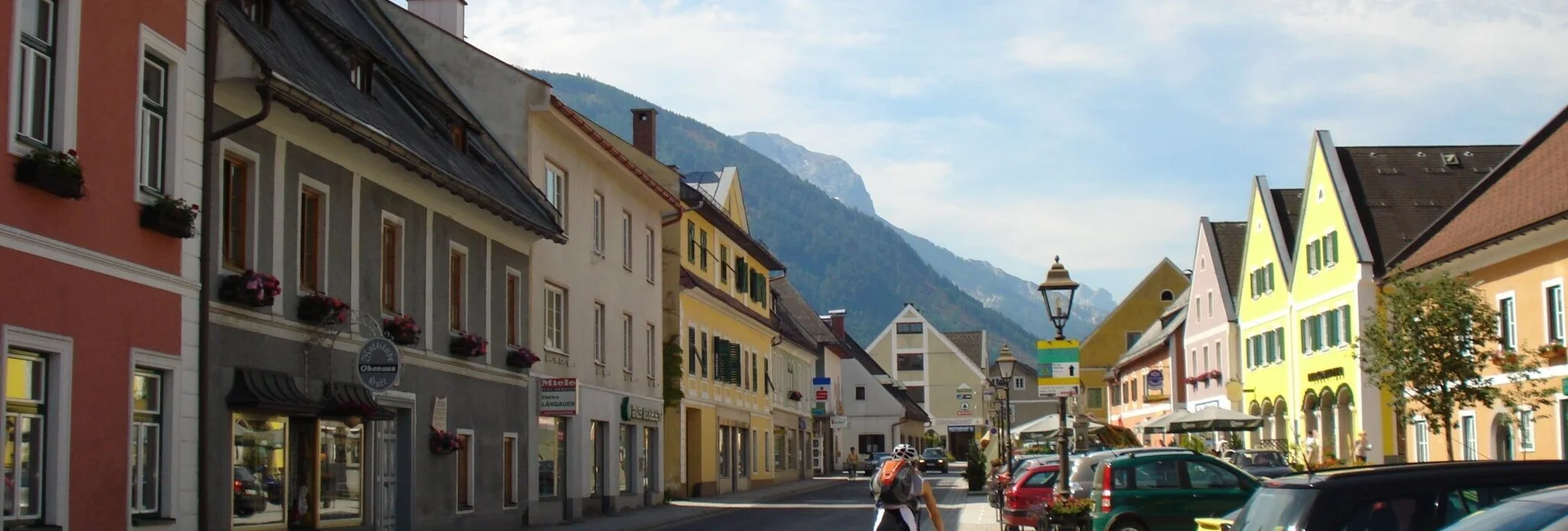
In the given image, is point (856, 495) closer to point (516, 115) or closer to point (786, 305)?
point (516, 115)

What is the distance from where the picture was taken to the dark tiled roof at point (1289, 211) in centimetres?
5228

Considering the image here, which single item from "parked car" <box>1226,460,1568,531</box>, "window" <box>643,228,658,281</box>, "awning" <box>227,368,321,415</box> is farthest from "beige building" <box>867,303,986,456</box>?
"parked car" <box>1226,460,1568,531</box>

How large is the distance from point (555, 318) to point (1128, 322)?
5887 centimetres

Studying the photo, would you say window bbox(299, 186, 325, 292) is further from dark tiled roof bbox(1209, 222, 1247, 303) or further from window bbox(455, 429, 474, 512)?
dark tiled roof bbox(1209, 222, 1247, 303)

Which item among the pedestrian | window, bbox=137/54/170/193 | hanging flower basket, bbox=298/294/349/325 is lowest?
the pedestrian

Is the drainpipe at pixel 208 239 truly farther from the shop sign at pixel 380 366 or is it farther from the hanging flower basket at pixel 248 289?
the shop sign at pixel 380 366

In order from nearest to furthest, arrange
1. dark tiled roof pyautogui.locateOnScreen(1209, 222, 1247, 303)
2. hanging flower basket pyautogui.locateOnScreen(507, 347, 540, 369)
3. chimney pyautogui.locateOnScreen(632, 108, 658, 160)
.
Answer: hanging flower basket pyautogui.locateOnScreen(507, 347, 540, 369)
chimney pyautogui.locateOnScreen(632, 108, 658, 160)
dark tiled roof pyautogui.locateOnScreen(1209, 222, 1247, 303)

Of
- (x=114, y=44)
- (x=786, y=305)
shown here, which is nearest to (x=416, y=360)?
(x=114, y=44)

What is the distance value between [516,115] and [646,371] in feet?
37.1

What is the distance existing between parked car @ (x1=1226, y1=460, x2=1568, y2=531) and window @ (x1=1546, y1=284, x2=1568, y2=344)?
22319 millimetres

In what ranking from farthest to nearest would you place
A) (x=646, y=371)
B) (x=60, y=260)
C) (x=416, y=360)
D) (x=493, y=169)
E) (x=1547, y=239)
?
(x=646, y=371)
(x=1547, y=239)
(x=493, y=169)
(x=416, y=360)
(x=60, y=260)

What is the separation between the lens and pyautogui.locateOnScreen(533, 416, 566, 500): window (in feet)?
102

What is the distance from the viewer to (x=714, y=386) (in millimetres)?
48438

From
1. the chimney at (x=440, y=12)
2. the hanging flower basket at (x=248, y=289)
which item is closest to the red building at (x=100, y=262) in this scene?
the hanging flower basket at (x=248, y=289)
